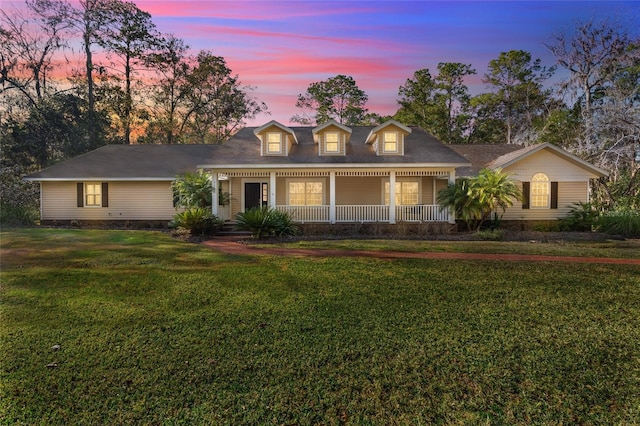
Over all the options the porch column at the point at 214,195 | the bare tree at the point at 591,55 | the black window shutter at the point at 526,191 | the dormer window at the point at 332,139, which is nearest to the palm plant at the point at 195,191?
the porch column at the point at 214,195

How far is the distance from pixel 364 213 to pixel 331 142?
4.00 meters

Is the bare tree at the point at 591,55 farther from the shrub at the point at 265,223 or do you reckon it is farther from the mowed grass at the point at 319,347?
the mowed grass at the point at 319,347

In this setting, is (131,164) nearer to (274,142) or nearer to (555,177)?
(274,142)

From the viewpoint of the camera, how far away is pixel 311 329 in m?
4.56

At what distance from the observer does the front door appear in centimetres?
1716

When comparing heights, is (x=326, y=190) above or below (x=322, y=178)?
below

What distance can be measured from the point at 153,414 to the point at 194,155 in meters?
18.9

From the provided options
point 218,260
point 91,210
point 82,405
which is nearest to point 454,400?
point 82,405

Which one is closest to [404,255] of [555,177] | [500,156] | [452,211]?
[452,211]

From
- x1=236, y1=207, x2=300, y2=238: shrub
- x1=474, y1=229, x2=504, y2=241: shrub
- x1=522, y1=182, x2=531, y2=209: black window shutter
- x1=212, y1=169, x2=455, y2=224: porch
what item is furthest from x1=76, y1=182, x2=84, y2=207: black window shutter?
x1=522, y1=182, x2=531, y2=209: black window shutter

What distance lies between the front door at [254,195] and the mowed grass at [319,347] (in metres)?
10.1

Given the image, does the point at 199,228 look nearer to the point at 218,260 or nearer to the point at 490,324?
the point at 218,260

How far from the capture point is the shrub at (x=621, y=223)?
519 inches

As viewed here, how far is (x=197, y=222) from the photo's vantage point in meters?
13.2
